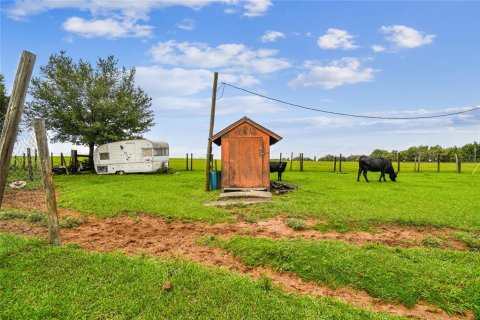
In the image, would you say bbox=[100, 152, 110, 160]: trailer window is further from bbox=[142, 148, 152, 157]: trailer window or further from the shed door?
the shed door

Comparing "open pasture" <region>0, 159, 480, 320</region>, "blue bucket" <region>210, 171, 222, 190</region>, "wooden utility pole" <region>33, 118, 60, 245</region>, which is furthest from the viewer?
"blue bucket" <region>210, 171, 222, 190</region>

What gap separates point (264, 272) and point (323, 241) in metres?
2.15

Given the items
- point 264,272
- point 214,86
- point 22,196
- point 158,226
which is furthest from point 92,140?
point 264,272

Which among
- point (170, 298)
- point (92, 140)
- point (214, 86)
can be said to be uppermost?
point (214, 86)

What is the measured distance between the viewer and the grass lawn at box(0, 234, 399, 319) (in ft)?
15.6

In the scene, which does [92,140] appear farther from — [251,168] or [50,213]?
[50,213]

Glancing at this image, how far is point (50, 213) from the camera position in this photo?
7.19 meters

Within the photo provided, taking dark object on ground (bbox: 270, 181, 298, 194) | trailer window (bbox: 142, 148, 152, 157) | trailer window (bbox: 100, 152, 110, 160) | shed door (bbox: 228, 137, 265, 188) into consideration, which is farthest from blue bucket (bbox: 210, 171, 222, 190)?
trailer window (bbox: 100, 152, 110, 160)

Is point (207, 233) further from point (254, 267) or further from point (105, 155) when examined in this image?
point (105, 155)

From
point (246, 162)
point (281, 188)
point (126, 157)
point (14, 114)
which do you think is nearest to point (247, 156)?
point (246, 162)

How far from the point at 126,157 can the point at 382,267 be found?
26648 mm

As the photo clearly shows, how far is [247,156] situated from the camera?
57.8 feet

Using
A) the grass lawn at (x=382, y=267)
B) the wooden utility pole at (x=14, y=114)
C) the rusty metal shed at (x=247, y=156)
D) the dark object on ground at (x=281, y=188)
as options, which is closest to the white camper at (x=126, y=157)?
the rusty metal shed at (x=247, y=156)

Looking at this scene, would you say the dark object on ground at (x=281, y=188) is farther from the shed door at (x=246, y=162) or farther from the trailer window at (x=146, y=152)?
the trailer window at (x=146, y=152)
